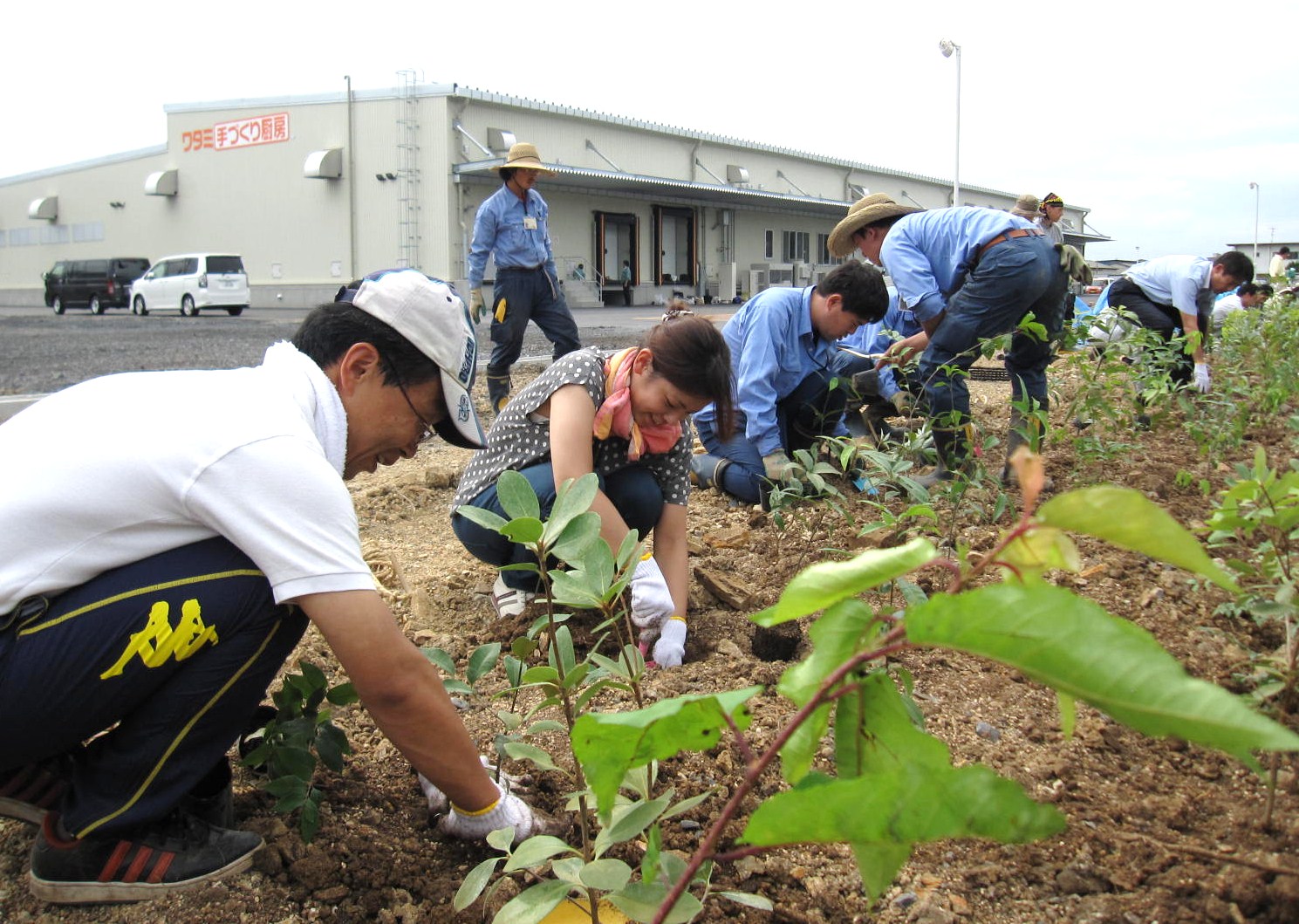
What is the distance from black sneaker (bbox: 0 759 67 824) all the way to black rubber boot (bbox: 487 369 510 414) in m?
4.36

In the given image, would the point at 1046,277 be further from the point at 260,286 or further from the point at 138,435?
the point at 260,286

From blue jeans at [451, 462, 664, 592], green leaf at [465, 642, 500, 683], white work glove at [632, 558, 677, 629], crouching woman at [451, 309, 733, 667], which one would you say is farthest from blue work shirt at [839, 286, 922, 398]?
green leaf at [465, 642, 500, 683]

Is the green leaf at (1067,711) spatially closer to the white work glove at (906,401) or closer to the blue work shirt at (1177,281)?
the white work glove at (906,401)

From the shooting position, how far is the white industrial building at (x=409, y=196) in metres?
23.6

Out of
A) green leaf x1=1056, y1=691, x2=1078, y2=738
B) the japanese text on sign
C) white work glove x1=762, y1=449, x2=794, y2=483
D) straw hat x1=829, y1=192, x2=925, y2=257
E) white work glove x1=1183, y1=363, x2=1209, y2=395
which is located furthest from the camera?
the japanese text on sign

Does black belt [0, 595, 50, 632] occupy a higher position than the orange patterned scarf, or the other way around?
the orange patterned scarf

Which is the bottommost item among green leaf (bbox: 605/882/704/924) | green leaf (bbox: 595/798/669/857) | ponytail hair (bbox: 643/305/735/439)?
green leaf (bbox: 605/882/704/924)

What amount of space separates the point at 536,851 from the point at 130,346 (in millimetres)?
11826

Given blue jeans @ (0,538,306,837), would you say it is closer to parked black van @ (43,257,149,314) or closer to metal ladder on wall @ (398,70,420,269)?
metal ladder on wall @ (398,70,420,269)

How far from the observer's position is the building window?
1337 inches

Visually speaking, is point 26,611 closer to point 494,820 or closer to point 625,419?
point 494,820

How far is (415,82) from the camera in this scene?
76.2 feet

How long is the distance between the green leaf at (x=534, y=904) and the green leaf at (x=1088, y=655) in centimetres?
68

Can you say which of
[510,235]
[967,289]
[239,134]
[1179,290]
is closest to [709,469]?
[967,289]
